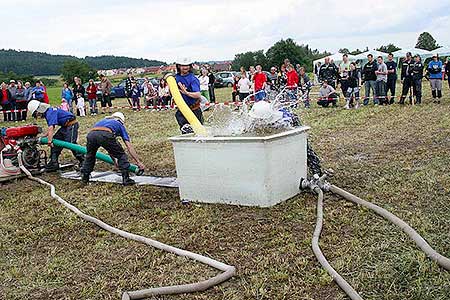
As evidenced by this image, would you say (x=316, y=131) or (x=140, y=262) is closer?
(x=140, y=262)

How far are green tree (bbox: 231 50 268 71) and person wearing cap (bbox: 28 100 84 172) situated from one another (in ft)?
150

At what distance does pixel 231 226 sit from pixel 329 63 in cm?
1323

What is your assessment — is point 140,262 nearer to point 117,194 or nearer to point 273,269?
point 273,269

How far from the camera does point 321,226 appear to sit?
16.1ft

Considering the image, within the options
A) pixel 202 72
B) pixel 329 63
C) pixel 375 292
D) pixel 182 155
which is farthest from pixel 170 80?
pixel 202 72

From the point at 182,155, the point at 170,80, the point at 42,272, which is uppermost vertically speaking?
the point at 170,80

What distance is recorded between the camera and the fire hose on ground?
3777 mm

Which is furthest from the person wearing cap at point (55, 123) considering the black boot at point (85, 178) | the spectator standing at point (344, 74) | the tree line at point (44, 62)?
the tree line at point (44, 62)

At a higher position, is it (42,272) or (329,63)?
(329,63)

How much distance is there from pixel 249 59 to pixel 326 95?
42.5 meters

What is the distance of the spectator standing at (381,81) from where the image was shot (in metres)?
15.7

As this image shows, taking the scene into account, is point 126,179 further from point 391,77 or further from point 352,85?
point 391,77

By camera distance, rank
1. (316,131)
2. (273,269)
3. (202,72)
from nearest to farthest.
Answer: (273,269) < (316,131) < (202,72)

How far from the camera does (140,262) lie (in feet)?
15.0
